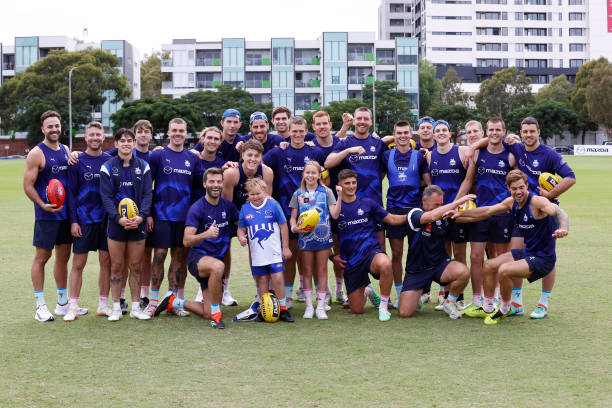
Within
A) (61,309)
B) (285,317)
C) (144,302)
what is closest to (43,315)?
(61,309)

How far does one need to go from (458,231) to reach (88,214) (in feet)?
14.2

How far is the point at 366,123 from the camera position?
311 inches

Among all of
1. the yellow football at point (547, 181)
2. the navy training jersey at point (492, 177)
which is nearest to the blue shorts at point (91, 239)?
the navy training jersey at point (492, 177)

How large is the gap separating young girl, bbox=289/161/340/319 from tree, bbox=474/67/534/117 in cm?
8232

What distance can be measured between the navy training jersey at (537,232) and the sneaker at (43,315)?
5330 mm

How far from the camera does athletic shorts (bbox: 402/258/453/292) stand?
7.39 m

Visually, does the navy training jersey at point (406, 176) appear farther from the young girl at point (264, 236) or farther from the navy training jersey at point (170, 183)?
the navy training jersey at point (170, 183)

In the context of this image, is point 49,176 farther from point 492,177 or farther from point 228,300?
point 492,177

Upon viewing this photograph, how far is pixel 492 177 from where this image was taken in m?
7.54

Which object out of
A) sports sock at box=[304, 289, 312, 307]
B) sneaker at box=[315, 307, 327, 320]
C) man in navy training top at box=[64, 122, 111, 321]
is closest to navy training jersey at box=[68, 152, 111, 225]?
man in navy training top at box=[64, 122, 111, 321]

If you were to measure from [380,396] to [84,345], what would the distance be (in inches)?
120

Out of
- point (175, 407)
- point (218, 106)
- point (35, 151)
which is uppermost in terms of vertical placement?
point (218, 106)

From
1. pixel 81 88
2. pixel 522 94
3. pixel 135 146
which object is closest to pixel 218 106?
pixel 81 88

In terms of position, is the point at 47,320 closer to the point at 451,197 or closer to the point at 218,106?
the point at 451,197
